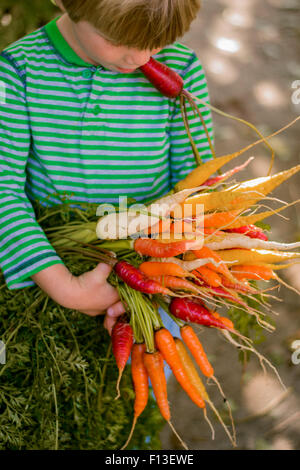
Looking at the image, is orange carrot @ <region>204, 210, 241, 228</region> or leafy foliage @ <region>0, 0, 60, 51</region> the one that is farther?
leafy foliage @ <region>0, 0, 60, 51</region>

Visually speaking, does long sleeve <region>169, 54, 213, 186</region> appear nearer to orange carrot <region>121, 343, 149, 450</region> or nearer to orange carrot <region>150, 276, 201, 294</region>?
orange carrot <region>150, 276, 201, 294</region>

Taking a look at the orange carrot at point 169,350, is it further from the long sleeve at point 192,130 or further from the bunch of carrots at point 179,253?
the long sleeve at point 192,130

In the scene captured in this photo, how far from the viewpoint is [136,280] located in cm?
78

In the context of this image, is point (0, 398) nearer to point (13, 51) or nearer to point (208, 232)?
point (208, 232)

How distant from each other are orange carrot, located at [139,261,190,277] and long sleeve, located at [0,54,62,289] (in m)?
0.16

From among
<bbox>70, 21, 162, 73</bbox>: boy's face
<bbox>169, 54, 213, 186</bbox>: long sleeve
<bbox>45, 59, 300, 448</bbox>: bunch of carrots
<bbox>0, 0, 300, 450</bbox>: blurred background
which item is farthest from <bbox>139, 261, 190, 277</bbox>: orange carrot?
A: <bbox>0, 0, 300, 450</bbox>: blurred background

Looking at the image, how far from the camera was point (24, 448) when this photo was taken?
3.02 ft

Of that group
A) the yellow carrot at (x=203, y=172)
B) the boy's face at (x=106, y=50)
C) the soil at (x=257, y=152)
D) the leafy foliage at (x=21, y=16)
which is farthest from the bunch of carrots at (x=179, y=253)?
the soil at (x=257, y=152)

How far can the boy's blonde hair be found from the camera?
59 cm

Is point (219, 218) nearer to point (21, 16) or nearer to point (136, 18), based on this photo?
point (136, 18)

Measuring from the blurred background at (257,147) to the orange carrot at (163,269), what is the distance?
74 centimetres

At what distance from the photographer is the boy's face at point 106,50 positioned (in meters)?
0.65

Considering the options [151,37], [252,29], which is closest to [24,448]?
[151,37]

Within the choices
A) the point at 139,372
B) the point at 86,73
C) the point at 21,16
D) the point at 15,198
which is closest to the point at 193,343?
the point at 139,372
